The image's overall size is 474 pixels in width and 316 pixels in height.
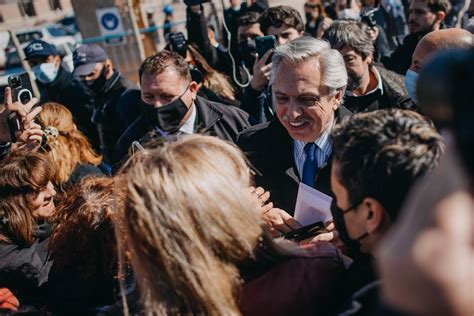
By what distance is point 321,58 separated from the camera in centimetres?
228

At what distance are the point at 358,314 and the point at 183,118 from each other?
2197 mm

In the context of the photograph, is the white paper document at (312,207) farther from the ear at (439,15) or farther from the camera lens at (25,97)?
the ear at (439,15)

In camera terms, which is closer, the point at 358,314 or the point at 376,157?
the point at 358,314

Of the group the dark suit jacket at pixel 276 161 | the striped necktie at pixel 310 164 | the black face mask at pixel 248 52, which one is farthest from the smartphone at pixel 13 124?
the black face mask at pixel 248 52

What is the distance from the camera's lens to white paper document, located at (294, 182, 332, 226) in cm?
171

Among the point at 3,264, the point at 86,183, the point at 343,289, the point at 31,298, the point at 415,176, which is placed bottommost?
the point at 31,298

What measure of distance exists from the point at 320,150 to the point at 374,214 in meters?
1.14

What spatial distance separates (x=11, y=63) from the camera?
→ 11672mm


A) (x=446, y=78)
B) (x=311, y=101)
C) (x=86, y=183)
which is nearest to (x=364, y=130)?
(x=446, y=78)

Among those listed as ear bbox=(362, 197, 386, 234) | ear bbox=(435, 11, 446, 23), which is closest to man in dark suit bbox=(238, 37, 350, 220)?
ear bbox=(362, 197, 386, 234)

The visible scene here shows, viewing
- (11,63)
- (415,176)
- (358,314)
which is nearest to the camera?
(358,314)

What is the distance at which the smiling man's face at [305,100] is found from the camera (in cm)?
226

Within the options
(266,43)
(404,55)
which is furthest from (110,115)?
(404,55)

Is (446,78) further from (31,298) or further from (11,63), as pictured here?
(11,63)
